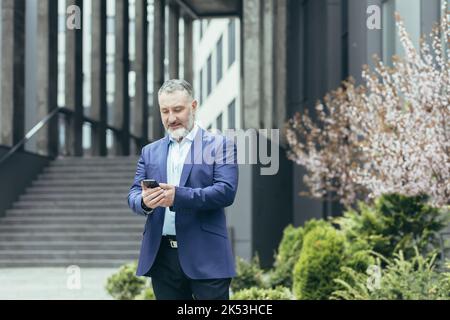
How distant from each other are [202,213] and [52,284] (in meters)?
11.0

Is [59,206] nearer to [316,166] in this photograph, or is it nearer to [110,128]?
[316,166]

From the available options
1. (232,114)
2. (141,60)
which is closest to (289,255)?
(141,60)

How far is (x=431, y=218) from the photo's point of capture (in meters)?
11.7

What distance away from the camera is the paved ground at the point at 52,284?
1323 cm

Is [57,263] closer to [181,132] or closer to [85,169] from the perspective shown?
[85,169]

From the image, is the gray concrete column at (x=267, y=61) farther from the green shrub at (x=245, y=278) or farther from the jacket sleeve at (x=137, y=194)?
the jacket sleeve at (x=137, y=194)

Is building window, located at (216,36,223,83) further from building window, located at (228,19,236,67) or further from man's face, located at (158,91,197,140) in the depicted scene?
man's face, located at (158,91,197,140)

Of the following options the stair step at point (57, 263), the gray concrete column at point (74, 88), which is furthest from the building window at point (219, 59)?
the stair step at point (57, 263)

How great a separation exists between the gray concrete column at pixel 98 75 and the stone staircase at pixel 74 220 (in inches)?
222

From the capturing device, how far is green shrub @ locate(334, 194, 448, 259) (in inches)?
456

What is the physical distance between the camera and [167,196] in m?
4.22
